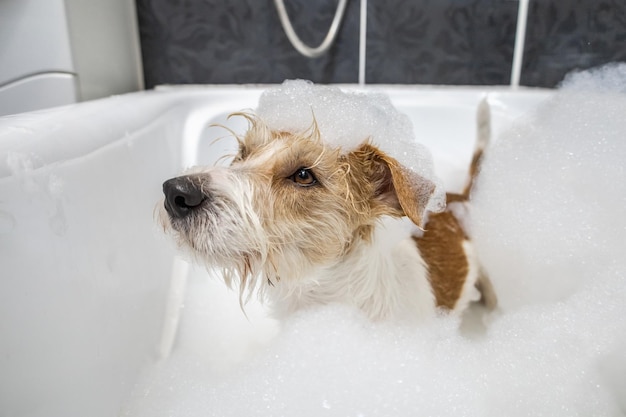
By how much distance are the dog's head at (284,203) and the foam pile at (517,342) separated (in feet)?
0.68

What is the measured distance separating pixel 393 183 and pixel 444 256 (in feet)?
1.66

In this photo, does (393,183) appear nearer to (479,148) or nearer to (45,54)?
(479,148)

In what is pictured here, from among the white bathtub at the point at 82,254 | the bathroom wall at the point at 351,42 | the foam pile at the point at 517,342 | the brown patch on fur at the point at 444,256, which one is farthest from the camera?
the bathroom wall at the point at 351,42

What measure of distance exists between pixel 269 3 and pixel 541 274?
4.61ft

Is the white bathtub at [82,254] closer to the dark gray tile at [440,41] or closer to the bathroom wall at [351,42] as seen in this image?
the bathroom wall at [351,42]

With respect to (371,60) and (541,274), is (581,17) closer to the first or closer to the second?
(371,60)

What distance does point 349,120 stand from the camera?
1094 mm

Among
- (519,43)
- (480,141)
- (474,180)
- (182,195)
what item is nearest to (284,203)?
(182,195)

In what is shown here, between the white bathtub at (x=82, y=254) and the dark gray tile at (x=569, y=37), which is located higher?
the dark gray tile at (x=569, y=37)

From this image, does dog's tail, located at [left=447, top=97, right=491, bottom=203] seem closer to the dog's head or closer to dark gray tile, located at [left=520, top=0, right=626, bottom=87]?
dark gray tile, located at [left=520, top=0, right=626, bottom=87]

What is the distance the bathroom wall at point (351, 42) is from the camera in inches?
74.1

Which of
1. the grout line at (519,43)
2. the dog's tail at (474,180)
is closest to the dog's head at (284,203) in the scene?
the dog's tail at (474,180)

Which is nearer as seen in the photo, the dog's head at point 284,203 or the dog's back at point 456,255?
the dog's head at point 284,203

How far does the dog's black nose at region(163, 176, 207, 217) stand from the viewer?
0.81 metres
